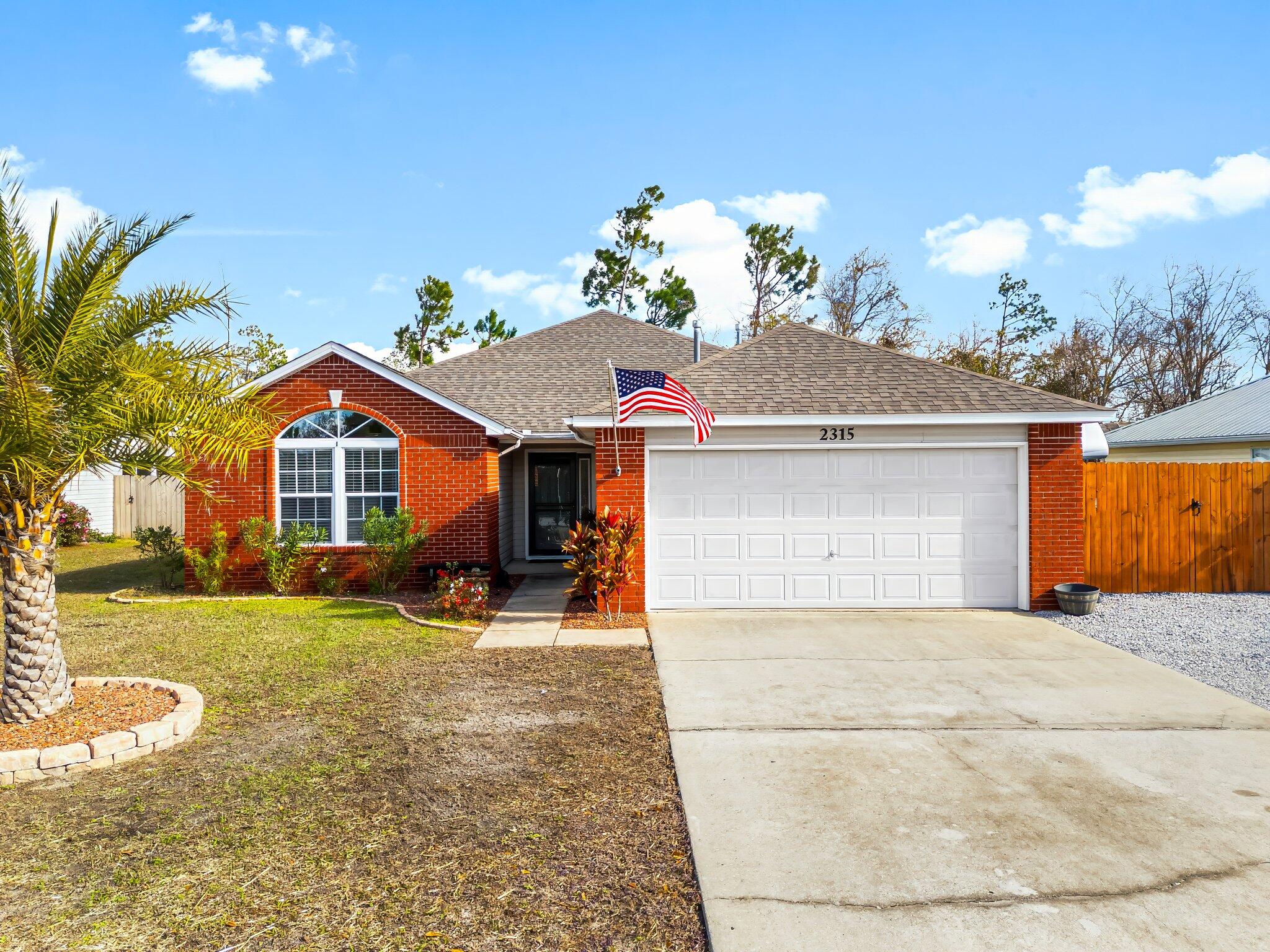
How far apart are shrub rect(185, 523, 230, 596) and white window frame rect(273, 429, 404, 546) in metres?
0.88

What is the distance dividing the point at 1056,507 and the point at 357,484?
34.6 ft

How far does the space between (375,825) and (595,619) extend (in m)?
5.78

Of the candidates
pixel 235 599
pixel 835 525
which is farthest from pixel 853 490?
pixel 235 599

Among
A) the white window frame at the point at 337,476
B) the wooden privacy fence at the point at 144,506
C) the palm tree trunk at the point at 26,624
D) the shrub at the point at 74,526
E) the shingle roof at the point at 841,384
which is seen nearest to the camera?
the palm tree trunk at the point at 26,624

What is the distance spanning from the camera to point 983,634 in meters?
8.96

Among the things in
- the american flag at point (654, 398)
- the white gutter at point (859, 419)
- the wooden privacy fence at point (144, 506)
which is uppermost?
the american flag at point (654, 398)

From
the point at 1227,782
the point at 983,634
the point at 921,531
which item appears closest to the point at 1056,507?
the point at 921,531

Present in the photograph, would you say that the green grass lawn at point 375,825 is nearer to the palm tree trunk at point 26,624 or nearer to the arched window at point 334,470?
the palm tree trunk at point 26,624

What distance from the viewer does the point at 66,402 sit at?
552cm

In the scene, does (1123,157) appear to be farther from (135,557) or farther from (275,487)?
(135,557)

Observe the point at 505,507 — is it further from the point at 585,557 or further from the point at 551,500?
the point at 585,557

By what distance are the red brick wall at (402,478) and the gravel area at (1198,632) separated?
879 cm

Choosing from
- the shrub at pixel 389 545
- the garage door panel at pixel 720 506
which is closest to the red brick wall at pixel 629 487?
the garage door panel at pixel 720 506

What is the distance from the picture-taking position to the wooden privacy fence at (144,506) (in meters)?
22.6
